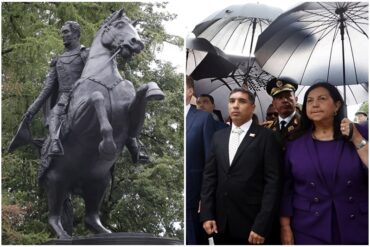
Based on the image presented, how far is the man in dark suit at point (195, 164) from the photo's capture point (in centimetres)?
620

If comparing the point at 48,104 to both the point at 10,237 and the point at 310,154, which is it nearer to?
the point at 10,237

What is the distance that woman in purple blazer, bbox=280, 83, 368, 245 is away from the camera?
570cm

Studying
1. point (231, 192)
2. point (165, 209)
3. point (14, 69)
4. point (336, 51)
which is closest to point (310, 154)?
point (231, 192)

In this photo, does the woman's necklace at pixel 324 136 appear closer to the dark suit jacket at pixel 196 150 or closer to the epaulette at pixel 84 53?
the dark suit jacket at pixel 196 150

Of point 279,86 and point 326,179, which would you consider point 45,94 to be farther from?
point 326,179

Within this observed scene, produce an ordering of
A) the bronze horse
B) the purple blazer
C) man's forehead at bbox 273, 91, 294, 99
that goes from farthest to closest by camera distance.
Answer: the bronze horse
man's forehead at bbox 273, 91, 294, 99
the purple blazer

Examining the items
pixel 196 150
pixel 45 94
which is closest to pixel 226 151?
pixel 196 150

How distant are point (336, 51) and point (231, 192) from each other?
5.83ft

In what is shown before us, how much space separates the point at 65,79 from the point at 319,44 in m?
2.39

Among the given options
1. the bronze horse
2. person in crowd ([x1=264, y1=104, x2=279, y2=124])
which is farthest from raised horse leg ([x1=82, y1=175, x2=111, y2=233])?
person in crowd ([x1=264, y1=104, x2=279, y2=124])

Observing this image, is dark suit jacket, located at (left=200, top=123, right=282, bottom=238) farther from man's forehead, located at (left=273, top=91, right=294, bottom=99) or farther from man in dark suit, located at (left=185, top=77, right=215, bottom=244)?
man's forehead, located at (left=273, top=91, right=294, bottom=99)

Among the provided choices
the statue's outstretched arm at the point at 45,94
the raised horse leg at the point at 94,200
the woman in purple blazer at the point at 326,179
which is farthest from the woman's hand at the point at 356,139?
the statue's outstretched arm at the point at 45,94

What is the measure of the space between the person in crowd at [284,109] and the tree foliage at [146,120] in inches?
69.6

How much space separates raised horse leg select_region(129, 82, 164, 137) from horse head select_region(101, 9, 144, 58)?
1.35 ft
